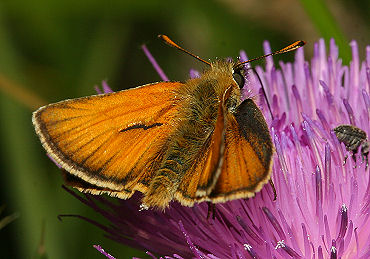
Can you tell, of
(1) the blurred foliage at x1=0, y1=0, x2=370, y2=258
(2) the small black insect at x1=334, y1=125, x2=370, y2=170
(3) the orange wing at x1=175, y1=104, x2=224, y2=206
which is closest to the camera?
(3) the orange wing at x1=175, y1=104, x2=224, y2=206

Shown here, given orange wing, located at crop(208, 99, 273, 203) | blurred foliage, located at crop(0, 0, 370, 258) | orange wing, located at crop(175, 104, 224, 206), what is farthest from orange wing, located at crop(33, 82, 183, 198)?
blurred foliage, located at crop(0, 0, 370, 258)

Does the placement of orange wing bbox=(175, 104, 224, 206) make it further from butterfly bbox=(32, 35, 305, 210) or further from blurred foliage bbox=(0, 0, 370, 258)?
blurred foliage bbox=(0, 0, 370, 258)

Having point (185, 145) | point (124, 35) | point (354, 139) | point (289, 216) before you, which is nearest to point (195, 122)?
point (185, 145)

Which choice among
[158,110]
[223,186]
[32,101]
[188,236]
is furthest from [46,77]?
[223,186]

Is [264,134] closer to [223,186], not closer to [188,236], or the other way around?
[223,186]

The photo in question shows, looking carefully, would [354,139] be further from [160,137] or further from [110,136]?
[110,136]

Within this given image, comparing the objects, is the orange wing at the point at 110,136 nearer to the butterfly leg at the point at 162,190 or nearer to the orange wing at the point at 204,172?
the butterfly leg at the point at 162,190

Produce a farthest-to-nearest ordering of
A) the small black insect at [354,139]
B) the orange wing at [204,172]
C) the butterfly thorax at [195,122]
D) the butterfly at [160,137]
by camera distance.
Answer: the small black insect at [354,139], the butterfly thorax at [195,122], the butterfly at [160,137], the orange wing at [204,172]

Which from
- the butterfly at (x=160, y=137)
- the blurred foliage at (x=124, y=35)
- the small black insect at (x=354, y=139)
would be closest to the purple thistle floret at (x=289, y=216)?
the small black insect at (x=354, y=139)
